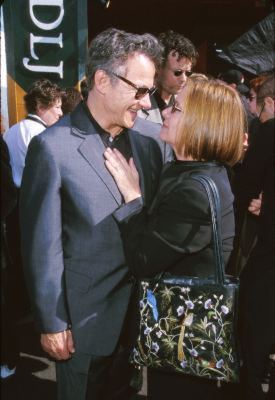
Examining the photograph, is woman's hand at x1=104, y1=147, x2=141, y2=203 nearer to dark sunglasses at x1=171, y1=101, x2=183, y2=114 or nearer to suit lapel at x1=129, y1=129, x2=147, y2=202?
suit lapel at x1=129, y1=129, x2=147, y2=202

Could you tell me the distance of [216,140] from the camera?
1.68 metres

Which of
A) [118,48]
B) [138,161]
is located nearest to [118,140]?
[138,161]

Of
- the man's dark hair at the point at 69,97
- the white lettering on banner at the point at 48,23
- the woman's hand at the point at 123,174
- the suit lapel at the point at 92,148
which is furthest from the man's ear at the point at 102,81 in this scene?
the man's dark hair at the point at 69,97

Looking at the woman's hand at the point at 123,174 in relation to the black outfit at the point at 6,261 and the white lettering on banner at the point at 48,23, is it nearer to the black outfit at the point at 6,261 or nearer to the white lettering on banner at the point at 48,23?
the black outfit at the point at 6,261

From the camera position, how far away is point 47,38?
360cm

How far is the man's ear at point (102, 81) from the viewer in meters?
1.93

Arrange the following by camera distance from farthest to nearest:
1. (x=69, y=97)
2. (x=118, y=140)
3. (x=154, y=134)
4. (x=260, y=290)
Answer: (x=69, y=97) → (x=260, y=290) → (x=154, y=134) → (x=118, y=140)

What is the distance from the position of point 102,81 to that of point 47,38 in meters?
1.93

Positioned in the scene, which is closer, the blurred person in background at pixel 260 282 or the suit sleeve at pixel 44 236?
the suit sleeve at pixel 44 236

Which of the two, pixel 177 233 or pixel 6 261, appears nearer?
pixel 177 233

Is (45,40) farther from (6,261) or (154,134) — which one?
(154,134)

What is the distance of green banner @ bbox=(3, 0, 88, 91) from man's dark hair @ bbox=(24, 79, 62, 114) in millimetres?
248

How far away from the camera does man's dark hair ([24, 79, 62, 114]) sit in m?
4.00

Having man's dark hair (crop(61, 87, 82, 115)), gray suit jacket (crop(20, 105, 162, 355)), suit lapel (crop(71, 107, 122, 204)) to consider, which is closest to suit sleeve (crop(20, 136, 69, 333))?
gray suit jacket (crop(20, 105, 162, 355))
